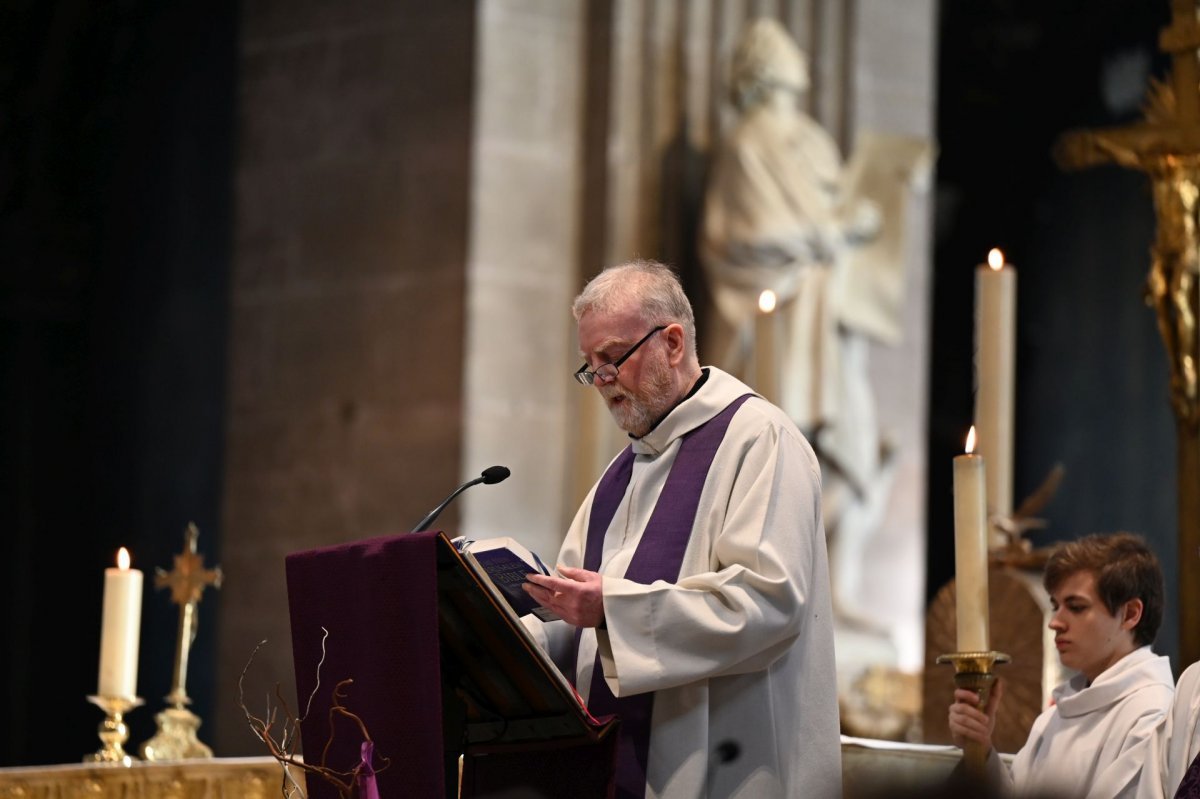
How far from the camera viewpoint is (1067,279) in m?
12.1

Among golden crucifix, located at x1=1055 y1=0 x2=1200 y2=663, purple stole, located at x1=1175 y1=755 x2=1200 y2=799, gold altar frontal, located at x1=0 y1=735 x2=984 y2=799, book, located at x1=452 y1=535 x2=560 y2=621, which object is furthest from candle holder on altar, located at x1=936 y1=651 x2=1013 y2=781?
gold altar frontal, located at x1=0 y1=735 x2=984 y2=799

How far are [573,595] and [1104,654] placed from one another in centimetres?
140

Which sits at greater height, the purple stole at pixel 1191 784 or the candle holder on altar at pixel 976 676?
the candle holder on altar at pixel 976 676

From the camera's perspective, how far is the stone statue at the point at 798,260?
929 centimetres

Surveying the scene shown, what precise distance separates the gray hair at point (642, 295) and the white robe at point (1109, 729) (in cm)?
122

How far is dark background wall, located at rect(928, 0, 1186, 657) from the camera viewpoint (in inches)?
470

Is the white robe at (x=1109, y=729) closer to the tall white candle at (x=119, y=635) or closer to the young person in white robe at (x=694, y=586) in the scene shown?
the young person in white robe at (x=694, y=586)

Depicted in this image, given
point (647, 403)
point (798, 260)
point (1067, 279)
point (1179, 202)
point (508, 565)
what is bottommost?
point (508, 565)

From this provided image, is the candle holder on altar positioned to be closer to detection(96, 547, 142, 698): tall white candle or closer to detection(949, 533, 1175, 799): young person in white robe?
detection(949, 533, 1175, 799): young person in white robe

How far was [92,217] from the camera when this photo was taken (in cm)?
1108

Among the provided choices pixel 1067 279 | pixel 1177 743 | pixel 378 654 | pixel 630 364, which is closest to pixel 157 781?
pixel 378 654

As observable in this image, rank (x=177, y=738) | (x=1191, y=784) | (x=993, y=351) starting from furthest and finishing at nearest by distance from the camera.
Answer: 1. (x=177, y=738)
2. (x=993, y=351)
3. (x=1191, y=784)

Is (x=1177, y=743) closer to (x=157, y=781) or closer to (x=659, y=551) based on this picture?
(x=659, y=551)

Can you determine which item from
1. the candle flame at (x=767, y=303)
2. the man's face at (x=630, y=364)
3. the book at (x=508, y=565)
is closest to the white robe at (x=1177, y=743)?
the man's face at (x=630, y=364)
